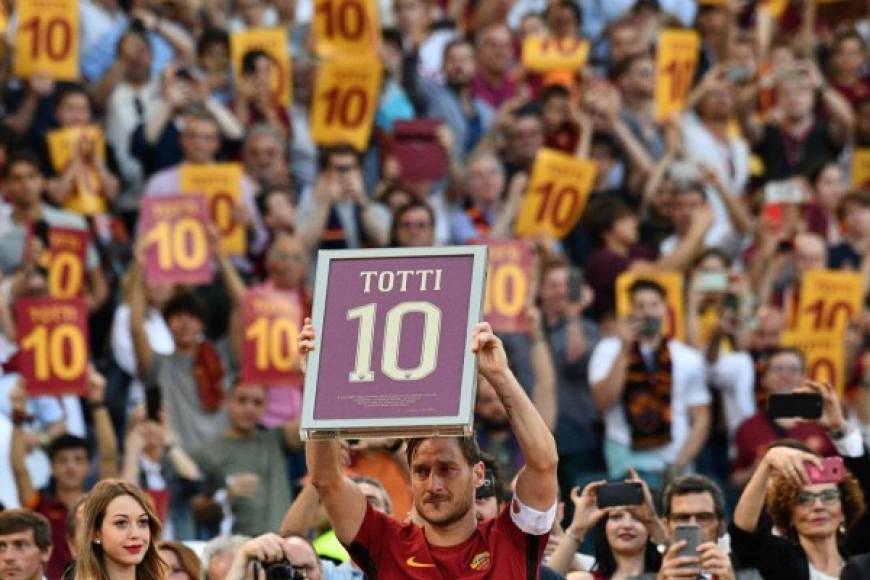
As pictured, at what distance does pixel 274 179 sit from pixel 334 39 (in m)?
1.32

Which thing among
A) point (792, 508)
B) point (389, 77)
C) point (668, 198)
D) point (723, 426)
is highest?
point (389, 77)

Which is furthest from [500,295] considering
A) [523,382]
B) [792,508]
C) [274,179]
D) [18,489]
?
[792,508]

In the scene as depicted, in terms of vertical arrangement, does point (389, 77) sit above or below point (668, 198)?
above

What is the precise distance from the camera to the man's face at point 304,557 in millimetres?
9922

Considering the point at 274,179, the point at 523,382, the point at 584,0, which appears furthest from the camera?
the point at 584,0

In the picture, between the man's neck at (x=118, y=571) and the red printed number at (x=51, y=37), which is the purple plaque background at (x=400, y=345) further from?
the red printed number at (x=51, y=37)

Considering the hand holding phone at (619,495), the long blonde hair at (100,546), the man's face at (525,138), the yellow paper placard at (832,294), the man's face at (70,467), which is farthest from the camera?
the man's face at (525,138)

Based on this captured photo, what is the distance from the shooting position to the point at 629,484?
10727 mm

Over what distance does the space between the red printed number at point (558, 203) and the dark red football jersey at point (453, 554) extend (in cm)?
816

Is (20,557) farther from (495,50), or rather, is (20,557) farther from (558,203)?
(495,50)

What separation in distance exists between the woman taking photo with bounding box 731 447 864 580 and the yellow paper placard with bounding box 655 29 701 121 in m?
7.20

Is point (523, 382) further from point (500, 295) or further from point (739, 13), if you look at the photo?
point (739, 13)

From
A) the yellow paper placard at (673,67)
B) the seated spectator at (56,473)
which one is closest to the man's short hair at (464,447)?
the seated spectator at (56,473)

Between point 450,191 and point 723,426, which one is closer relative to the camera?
point 723,426
